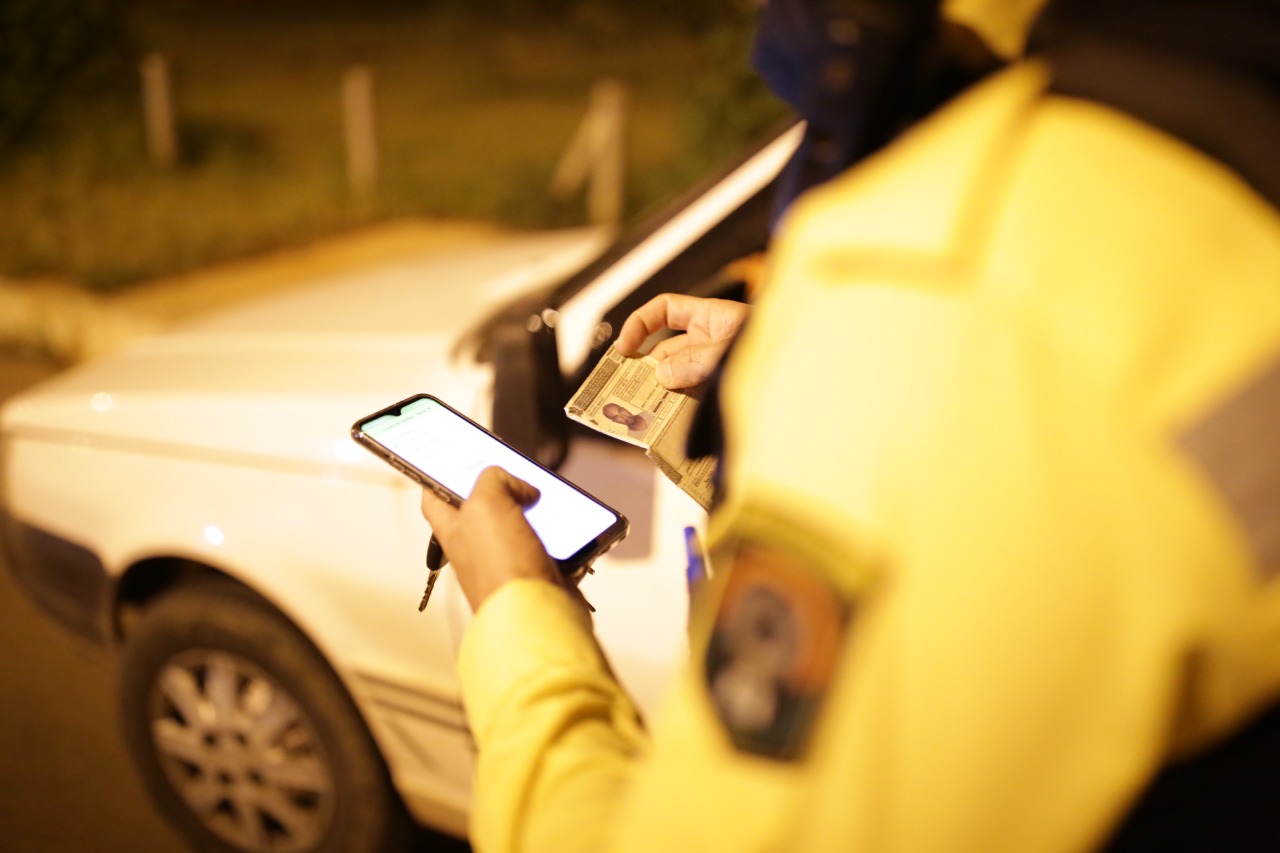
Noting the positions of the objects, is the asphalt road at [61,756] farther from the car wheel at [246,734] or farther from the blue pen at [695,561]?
the blue pen at [695,561]

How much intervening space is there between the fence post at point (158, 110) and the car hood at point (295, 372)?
7.75 metres

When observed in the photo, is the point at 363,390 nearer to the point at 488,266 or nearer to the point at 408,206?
the point at 488,266

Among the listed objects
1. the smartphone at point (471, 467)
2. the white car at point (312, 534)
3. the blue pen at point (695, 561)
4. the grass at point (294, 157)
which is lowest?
the grass at point (294, 157)

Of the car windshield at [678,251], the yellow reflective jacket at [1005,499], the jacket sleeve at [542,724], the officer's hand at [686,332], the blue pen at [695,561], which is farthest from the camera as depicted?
the car windshield at [678,251]

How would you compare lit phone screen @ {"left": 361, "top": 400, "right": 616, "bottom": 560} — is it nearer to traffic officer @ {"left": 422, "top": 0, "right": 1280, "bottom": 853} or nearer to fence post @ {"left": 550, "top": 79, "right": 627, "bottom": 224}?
traffic officer @ {"left": 422, "top": 0, "right": 1280, "bottom": 853}

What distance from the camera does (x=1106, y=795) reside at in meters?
0.62

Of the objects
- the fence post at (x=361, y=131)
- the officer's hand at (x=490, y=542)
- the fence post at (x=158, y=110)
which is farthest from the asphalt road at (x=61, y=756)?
the fence post at (x=158, y=110)

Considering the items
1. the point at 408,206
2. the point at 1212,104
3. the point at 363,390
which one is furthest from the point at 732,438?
the point at 408,206

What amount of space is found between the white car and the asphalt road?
0.82ft

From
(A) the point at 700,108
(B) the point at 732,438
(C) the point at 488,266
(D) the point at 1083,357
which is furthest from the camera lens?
(A) the point at 700,108

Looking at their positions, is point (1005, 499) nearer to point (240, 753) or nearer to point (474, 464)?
point (474, 464)

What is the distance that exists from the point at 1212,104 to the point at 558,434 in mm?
1090

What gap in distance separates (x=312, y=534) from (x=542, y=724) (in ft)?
3.88

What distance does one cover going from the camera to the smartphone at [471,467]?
118 centimetres
